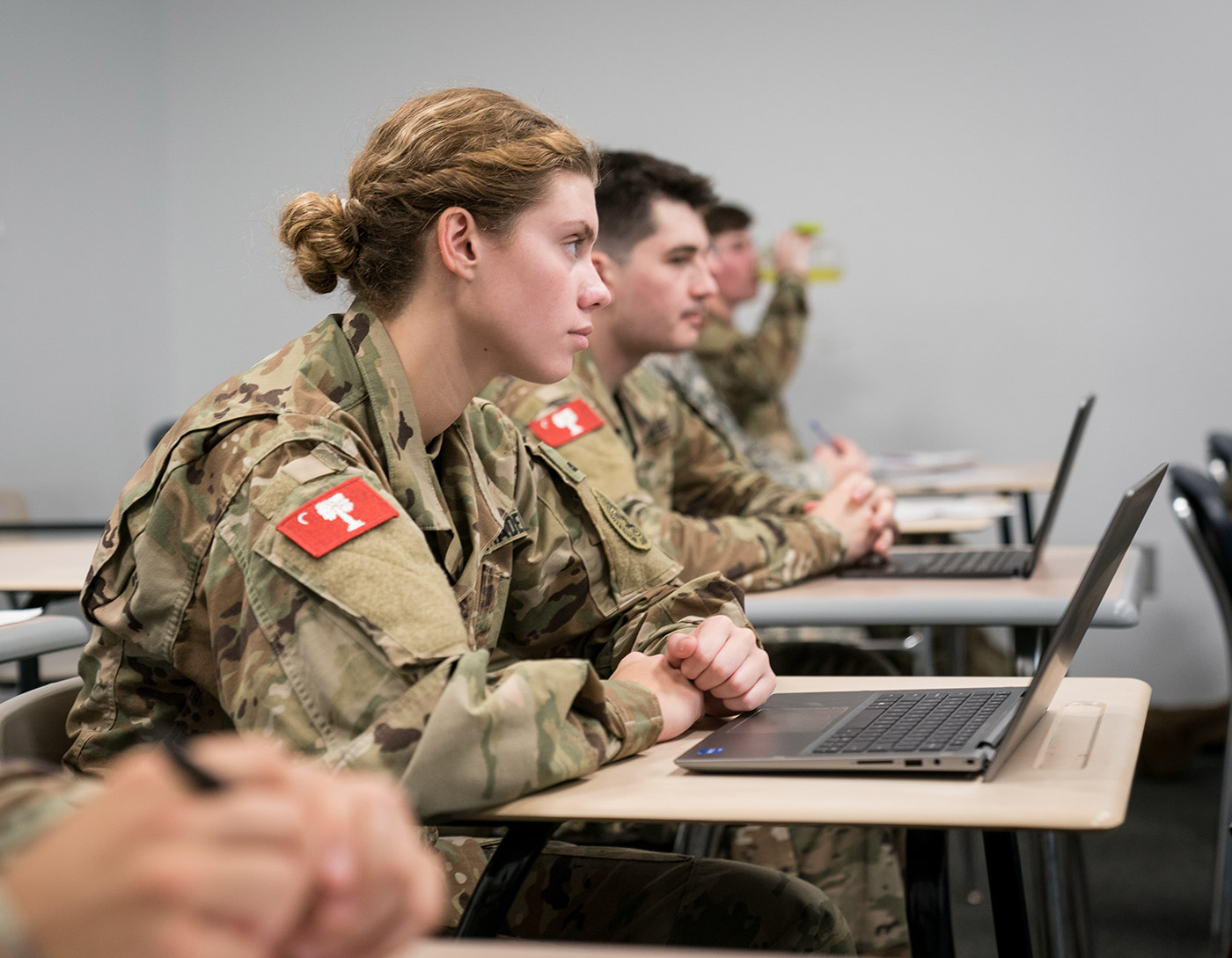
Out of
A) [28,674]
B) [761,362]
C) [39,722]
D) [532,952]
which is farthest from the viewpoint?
[761,362]

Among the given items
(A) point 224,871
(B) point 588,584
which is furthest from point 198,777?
(B) point 588,584

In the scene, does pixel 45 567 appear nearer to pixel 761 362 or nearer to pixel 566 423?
pixel 566 423

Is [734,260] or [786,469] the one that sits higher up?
[734,260]

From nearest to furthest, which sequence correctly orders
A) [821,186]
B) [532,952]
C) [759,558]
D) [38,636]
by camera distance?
[532,952]
[38,636]
[759,558]
[821,186]

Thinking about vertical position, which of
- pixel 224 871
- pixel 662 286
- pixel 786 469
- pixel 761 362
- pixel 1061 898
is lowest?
pixel 1061 898

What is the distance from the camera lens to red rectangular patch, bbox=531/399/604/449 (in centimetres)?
180

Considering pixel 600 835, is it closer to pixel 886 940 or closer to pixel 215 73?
pixel 886 940

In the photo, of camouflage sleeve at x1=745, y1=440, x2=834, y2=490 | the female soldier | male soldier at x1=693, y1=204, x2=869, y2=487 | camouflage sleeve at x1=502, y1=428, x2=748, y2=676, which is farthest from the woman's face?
male soldier at x1=693, y1=204, x2=869, y2=487

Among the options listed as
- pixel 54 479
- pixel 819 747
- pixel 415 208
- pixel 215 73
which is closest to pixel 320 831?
pixel 819 747

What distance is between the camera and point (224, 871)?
15.4 inches

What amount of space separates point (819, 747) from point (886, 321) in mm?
3513

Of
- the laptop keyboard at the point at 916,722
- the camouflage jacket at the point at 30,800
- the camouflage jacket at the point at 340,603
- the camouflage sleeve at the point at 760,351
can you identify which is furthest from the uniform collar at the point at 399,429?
the camouflage sleeve at the point at 760,351

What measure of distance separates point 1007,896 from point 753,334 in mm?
3272

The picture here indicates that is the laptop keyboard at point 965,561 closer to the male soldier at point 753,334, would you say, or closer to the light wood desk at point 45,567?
the light wood desk at point 45,567
